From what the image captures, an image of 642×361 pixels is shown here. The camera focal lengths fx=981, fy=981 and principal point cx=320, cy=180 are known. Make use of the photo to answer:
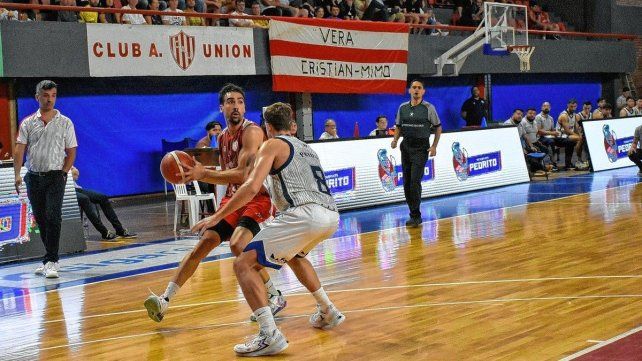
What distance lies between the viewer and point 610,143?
71.6 ft

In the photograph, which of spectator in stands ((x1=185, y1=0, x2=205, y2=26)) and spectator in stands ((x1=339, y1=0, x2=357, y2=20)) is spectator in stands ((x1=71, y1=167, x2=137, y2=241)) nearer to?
spectator in stands ((x1=185, y1=0, x2=205, y2=26))

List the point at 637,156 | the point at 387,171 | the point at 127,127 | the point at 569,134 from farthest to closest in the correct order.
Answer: the point at 569,134 → the point at 637,156 → the point at 127,127 → the point at 387,171

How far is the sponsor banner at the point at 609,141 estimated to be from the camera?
21266mm

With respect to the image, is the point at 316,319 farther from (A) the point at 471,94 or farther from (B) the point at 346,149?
(A) the point at 471,94

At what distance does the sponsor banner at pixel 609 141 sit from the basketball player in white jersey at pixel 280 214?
51.9ft

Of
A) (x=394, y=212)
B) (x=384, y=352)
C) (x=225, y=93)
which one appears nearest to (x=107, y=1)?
(x=394, y=212)

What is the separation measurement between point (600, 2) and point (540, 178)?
13.3 m

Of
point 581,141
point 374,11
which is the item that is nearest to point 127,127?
point 374,11

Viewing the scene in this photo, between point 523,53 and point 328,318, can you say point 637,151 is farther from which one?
point 328,318

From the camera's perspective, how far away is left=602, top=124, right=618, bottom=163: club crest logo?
853 inches

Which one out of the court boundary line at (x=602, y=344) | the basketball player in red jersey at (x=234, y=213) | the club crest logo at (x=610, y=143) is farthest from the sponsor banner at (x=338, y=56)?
the court boundary line at (x=602, y=344)

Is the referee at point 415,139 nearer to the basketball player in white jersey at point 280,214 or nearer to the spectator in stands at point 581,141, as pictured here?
the basketball player in white jersey at point 280,214

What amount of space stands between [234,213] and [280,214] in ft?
2.60

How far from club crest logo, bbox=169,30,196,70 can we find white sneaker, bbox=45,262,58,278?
887 centimetres
